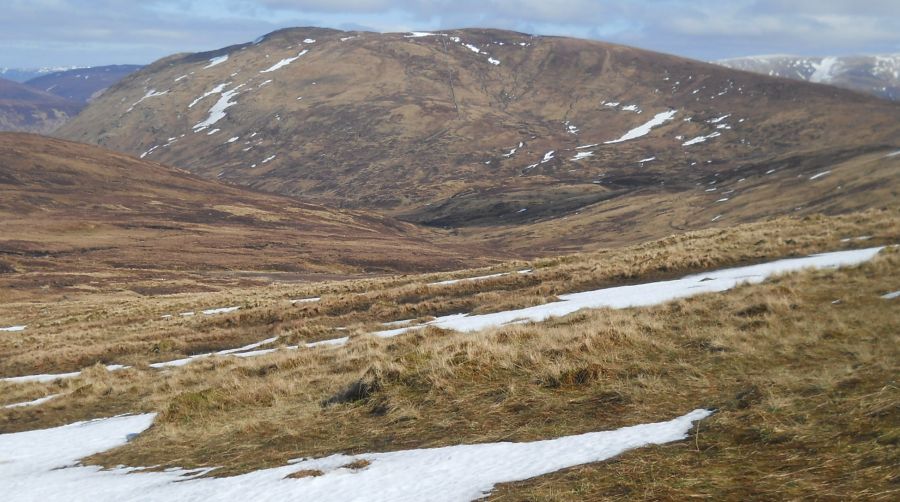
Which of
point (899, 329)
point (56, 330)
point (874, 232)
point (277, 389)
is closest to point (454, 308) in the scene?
point (277, 389)

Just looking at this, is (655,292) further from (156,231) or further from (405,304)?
(156,231)

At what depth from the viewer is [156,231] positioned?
125875mm

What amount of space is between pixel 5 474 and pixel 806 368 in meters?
13.6

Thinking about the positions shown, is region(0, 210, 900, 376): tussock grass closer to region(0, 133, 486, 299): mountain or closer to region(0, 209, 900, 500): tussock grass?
region(0, 209, 900, 500): tussock grass

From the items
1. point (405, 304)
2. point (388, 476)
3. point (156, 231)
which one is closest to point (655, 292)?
point (405, 304)

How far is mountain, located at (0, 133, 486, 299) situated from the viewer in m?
90.0

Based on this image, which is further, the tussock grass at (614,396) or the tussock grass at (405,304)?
the tussock grass at (405,304)

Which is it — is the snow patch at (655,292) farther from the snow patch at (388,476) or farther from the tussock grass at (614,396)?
the snow patch at (388,476)

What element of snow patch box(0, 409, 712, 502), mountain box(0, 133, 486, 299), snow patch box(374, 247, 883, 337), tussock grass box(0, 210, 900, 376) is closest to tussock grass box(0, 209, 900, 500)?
snow patch box(0, 409, 712, 502)

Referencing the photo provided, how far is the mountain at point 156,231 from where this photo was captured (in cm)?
8996

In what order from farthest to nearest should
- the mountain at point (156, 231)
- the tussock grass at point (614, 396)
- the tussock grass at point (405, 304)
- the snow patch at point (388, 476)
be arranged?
the mountain at point (156, 231) → the tussock grass at point (405, 304) → the snow patch at point (388, 476) → the tussock grass at point (614, 396)

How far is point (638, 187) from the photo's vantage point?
194m

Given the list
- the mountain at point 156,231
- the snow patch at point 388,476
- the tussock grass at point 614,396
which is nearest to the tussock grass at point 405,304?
the tussock grass at point 614,396

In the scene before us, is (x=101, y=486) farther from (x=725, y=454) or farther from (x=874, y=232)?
(x=874, y=232)
